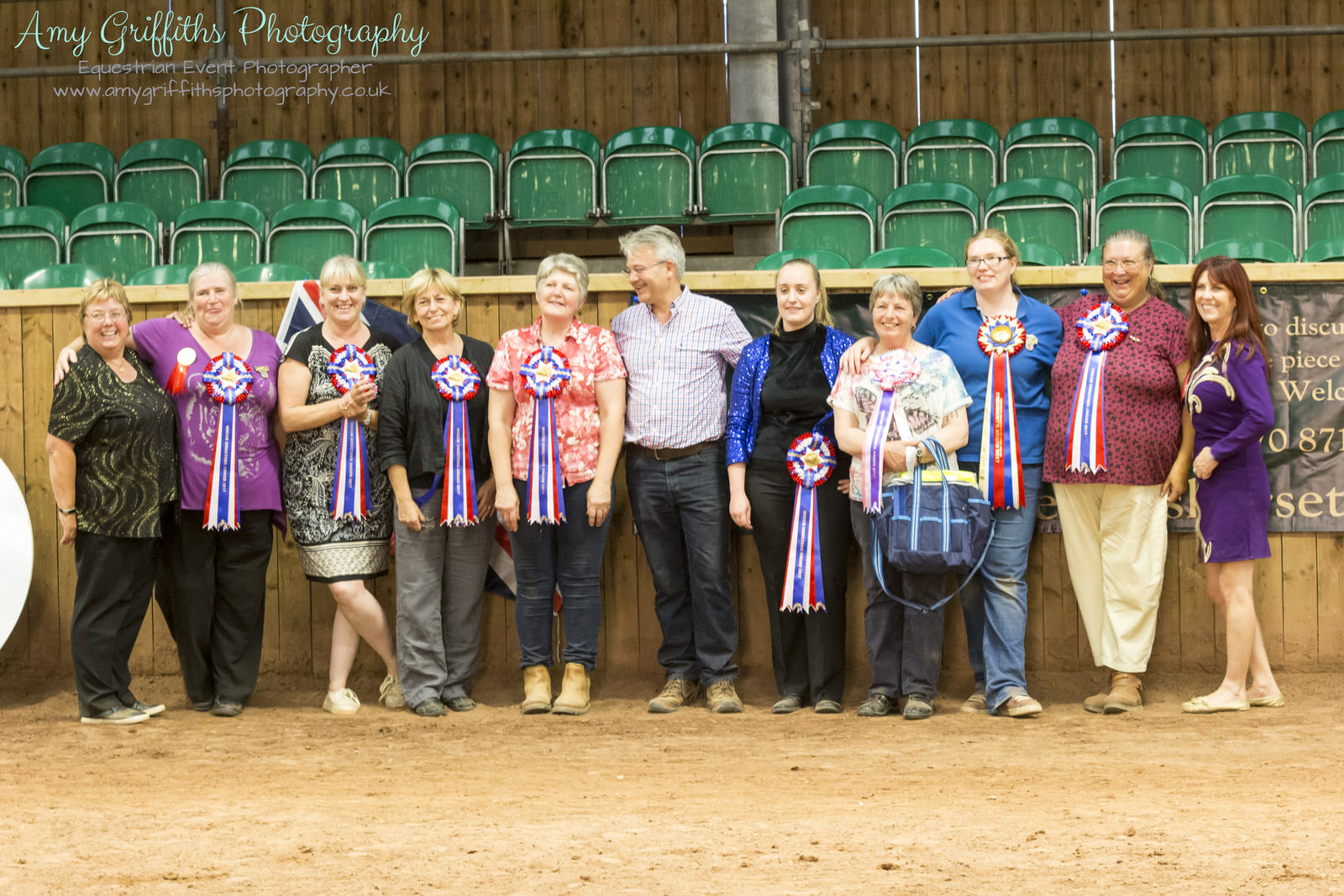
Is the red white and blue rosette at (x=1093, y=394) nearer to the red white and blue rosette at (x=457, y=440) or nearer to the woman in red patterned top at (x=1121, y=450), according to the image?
the woman in red patterned top at (x=1121, y=450)

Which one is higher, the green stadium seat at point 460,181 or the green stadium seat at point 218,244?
the green stadium seat at point 460,181

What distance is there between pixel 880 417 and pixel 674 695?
134cm

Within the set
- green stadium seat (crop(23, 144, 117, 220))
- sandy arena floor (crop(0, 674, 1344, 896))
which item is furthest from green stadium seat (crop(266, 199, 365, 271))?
sandy arena floor (crop(0, 674, 1344, 896))

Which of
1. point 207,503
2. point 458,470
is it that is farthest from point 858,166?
point 207,503

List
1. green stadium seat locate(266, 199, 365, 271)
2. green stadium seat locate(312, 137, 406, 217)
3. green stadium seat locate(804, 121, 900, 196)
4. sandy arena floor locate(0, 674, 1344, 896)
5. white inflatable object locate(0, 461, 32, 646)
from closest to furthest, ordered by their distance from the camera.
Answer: sandy arena floor locate(0, 674, 1344, 896) → white inflatable object locate(0, 461, 32, 646) → green stadium seat locate(266, 199, 365, 271) → green stadium seat locate(804, 121, 900, 196) → green stadium seat locate(312, 137, 406, 217)

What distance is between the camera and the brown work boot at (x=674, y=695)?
16.3 ft

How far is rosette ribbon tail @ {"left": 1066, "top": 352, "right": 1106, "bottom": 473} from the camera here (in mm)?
4719

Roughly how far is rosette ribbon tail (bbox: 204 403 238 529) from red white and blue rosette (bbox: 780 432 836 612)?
2073 mm

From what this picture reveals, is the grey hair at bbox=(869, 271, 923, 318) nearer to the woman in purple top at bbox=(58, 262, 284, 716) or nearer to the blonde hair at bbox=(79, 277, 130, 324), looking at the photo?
the woman in purple top at bbox=(58, 262, 284, 716)

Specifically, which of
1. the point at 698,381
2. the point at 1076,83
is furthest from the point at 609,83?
the point at 698,381

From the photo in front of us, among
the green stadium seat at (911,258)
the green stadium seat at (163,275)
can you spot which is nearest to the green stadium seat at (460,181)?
the green stadium seat at (163,275)

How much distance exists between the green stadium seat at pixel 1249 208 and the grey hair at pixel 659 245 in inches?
162

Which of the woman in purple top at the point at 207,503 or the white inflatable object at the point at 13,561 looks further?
the white inflatable object at the point at 13,561

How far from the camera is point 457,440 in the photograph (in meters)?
4.94
